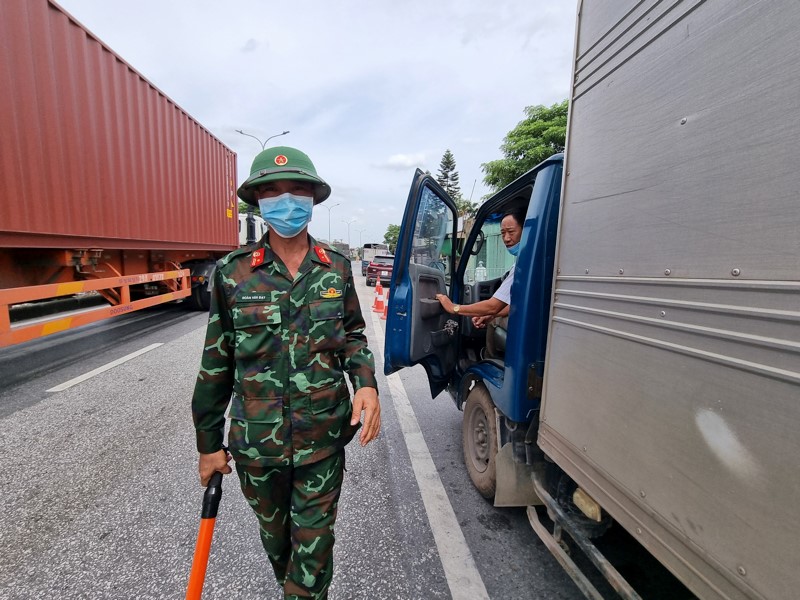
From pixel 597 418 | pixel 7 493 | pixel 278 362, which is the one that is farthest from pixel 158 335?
pixel 597 418

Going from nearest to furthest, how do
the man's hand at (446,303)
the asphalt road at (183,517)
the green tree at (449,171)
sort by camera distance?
the asphalt road at (183,517)
the man's hand at (446,303)
the green tree at (449,171)

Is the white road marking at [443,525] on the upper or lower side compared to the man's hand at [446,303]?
lower

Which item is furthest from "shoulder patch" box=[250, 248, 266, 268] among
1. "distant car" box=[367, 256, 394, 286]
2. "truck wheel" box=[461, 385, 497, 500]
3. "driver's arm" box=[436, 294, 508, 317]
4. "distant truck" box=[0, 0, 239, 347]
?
"distant car" box=[367, 256, 394, 286]

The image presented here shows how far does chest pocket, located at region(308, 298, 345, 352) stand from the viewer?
4.57 ft

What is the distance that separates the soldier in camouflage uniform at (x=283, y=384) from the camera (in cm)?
134

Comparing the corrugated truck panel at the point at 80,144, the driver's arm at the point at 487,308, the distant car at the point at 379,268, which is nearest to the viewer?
the driver's arm at the point at 487,308

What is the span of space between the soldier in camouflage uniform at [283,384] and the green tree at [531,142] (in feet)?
42.2

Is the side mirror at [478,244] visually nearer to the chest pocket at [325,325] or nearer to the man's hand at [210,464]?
the chest pocket at [325,325]

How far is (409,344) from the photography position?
2477mm

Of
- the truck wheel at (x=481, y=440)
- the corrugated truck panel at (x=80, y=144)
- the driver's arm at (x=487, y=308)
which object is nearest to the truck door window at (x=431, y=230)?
the driver's arm at (x=487, y=308)

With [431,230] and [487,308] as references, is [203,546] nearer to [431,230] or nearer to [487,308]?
[487,308]

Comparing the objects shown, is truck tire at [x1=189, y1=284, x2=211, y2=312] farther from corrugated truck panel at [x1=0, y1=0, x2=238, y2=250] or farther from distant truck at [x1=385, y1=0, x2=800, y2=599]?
distant truck at [x1=385, y1=0, x2=800, y2=599]

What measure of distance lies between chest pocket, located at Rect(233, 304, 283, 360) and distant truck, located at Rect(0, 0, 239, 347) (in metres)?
3.72

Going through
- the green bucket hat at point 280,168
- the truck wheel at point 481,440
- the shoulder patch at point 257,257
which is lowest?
the truck wheel at point 481,440
